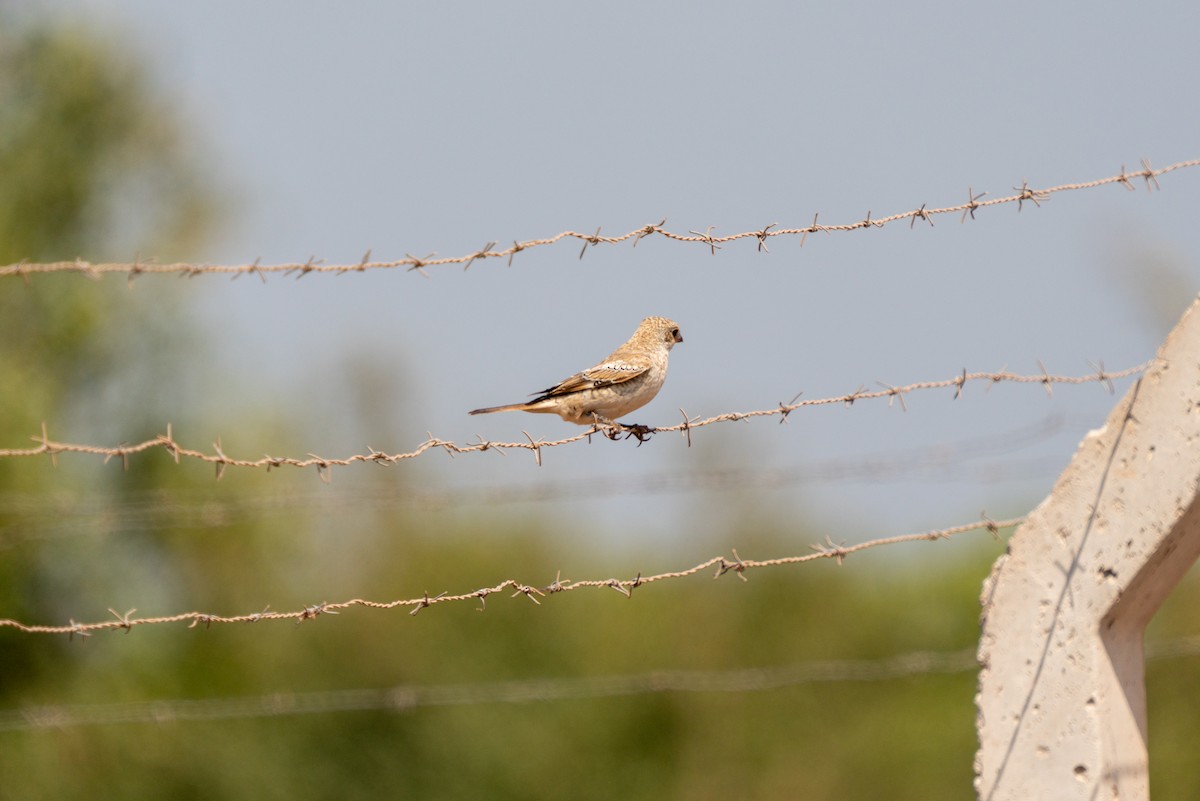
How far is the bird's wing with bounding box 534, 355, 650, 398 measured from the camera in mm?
8781

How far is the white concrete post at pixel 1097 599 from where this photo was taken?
5.96m

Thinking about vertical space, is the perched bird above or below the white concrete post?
above

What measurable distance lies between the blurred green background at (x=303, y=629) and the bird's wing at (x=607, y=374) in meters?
15.7

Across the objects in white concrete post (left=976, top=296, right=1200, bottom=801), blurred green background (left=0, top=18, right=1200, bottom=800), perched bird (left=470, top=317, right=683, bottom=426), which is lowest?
white concrete post (left=976, top=296, right=1200, bottom=801)

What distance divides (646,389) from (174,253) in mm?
19582

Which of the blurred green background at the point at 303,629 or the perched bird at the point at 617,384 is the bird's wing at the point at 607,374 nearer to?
the perched bird at the point at 617,384

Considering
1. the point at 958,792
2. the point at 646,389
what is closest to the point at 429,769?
the point at 958,792

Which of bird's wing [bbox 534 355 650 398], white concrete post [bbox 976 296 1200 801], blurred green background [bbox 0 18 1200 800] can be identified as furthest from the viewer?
blurred green background [bbox 0 18 1200 800]

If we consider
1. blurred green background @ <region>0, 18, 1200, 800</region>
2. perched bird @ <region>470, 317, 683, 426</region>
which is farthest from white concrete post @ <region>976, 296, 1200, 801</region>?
blurred green background @ <region>0, 18, 1200, 800</region>

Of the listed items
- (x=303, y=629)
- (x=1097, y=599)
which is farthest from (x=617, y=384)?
(x=303, y=629)

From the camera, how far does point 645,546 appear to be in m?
29.7

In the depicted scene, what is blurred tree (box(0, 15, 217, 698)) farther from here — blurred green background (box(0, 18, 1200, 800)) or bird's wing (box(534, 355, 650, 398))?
bird's wing (box(534, 355, 650, 398))

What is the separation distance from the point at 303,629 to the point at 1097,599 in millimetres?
22456

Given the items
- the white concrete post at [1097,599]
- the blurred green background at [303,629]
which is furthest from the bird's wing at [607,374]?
the blurred green background at [303,629]
